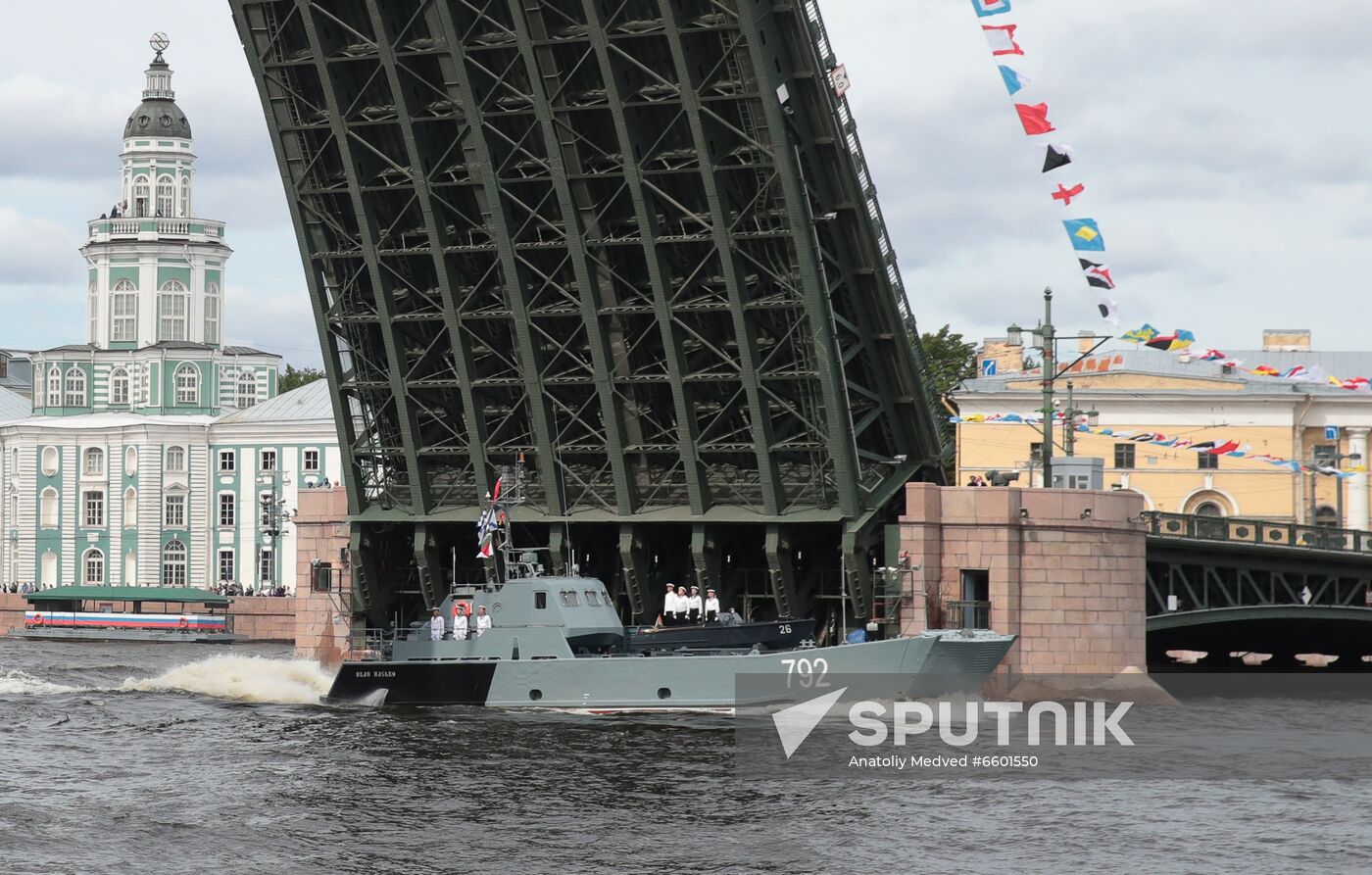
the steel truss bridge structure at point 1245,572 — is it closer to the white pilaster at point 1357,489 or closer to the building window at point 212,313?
the white pilaster at point 1357,489

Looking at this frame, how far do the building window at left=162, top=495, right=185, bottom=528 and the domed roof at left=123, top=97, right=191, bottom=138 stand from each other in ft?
52.8

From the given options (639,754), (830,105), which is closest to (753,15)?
(830,105)

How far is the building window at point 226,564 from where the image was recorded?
92750 mm

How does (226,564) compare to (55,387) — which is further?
(55,387)

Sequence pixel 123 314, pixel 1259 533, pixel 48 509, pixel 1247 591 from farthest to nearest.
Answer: pixel 123 314 < pixel 48 509 < pixel 1247 591 < pixel 1259 533

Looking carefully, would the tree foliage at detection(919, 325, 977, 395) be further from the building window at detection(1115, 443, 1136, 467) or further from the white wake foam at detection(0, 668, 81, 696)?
the white wake foam at detection(0, 668, 81, 696)

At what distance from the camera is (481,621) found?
4147 cm

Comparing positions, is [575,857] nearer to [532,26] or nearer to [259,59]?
[532,26]

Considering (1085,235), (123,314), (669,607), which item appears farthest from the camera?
(123,314)

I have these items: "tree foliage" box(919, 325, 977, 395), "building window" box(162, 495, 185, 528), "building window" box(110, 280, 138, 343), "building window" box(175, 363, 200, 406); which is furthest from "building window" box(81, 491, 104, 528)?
"tree foliage" box(919, 325, 977, 395)

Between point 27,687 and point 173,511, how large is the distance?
4605 cm

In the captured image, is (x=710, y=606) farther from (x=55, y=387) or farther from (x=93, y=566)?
(x=55, y=387)

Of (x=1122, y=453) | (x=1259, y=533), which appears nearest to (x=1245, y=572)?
(x=1259, y=533)

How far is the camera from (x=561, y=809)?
29.4 meters
